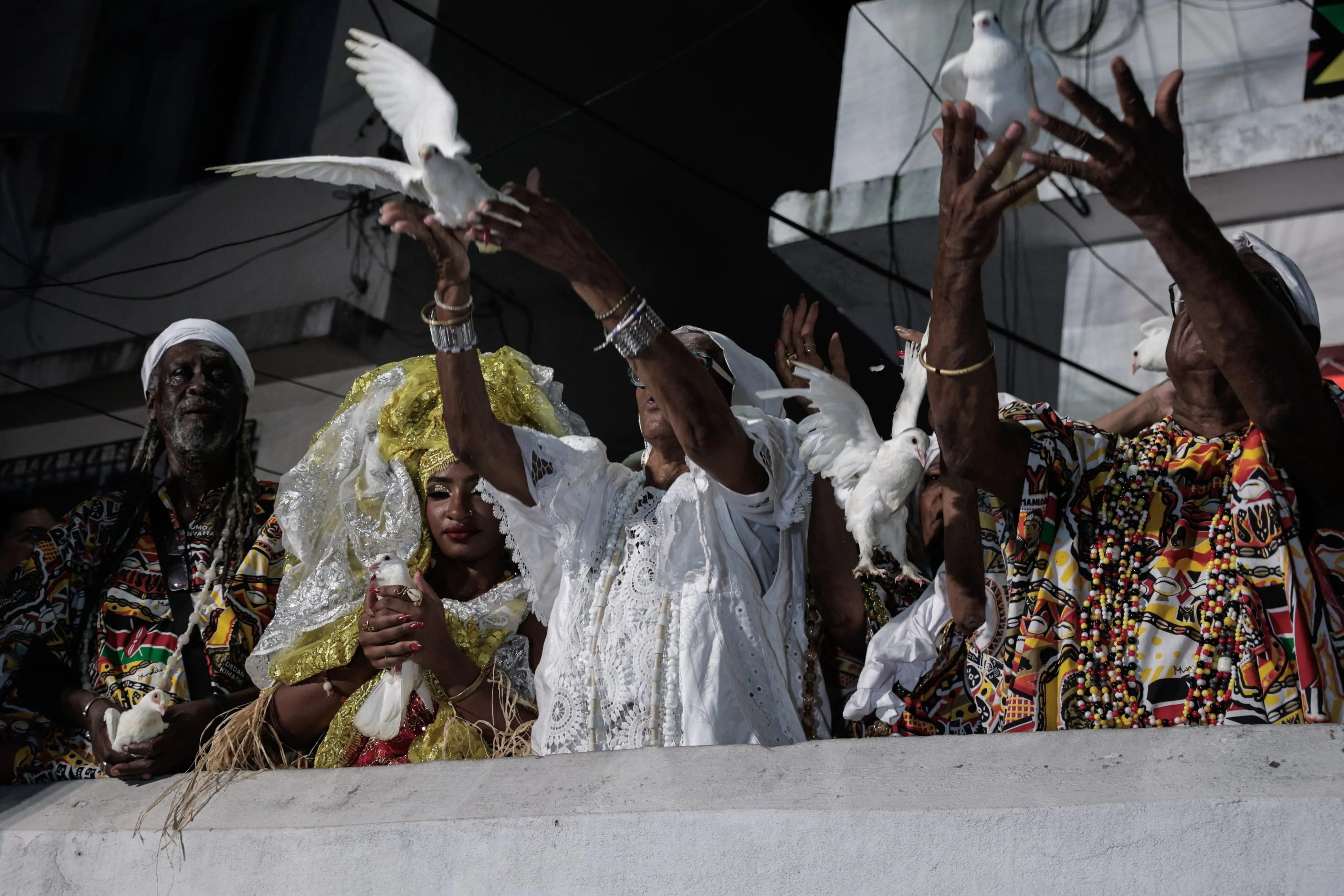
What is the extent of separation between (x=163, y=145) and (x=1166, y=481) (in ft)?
16.0

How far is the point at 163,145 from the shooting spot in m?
5.88

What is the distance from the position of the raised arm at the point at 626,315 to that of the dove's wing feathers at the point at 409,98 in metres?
0.16

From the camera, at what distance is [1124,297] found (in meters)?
4.77

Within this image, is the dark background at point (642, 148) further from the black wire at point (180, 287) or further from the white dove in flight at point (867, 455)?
the white dove in flight at point (867, 455)

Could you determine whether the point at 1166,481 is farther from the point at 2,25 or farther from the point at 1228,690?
the point at 2,25

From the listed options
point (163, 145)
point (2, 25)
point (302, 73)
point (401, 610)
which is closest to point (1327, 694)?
point (401, 610)

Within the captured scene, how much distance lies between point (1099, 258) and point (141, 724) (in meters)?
3.62

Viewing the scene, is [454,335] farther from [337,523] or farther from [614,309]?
[337,523]

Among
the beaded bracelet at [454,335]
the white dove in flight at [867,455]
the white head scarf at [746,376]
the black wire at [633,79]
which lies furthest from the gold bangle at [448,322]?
the black wire at [633,79]

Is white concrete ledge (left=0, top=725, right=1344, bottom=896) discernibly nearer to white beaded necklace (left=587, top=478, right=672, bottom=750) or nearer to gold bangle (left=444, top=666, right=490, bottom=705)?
white beaded necklace (left=587, top=478, right=672, bottom=750)

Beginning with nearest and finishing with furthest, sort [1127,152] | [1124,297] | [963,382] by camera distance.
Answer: [1127,152] < [963,382] < [1124,297]

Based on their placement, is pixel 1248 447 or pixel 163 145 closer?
pixel 1248 447

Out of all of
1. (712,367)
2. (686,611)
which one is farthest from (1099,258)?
(686,611)

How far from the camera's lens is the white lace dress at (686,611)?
9.21 feet
